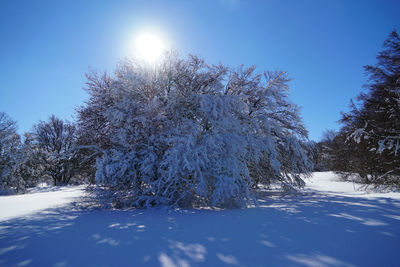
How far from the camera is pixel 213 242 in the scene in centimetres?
288

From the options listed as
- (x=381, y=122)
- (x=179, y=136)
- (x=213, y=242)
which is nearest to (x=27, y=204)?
(x=179, y=136)

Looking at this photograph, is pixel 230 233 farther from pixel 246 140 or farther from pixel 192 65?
pixel 192 65

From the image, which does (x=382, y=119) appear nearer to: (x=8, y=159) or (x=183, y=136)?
(x=183, y=136)

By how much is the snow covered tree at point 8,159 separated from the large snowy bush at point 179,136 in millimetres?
11890

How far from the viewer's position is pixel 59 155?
298 inches

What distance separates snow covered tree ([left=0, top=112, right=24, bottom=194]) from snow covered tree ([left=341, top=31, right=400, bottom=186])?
23291mm

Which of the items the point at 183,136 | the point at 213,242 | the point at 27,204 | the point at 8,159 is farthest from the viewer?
the point at 8,159

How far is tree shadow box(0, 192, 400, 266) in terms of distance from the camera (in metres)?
2.29

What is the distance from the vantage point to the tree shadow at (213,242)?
229 cm

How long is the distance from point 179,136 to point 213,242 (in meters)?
3.97

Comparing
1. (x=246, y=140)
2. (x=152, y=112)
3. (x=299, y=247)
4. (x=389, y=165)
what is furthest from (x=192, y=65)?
(x=389, y=165)

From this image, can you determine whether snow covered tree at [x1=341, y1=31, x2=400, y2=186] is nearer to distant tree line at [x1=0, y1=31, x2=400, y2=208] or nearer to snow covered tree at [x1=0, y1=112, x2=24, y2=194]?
distant tree line at [x1=0, y1=31, x2=400, y2=208]

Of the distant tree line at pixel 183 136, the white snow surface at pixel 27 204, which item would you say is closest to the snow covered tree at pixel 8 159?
the white snow surface at pixel 27 204

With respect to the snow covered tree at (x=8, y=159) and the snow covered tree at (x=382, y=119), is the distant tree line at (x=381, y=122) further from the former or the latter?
the snow covered tree at (x=8, y=159)
